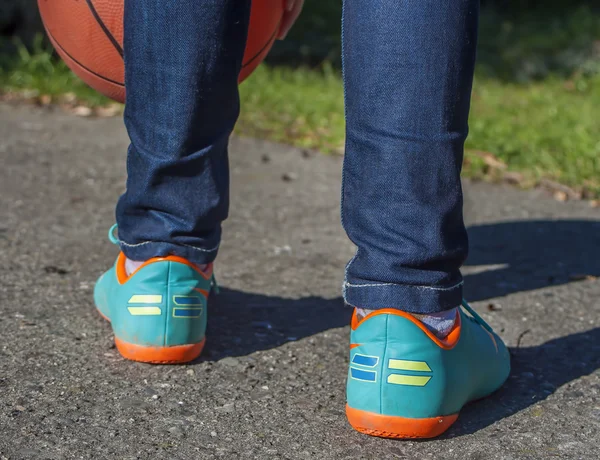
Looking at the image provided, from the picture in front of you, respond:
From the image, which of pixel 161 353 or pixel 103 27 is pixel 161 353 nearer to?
pixel 161 353

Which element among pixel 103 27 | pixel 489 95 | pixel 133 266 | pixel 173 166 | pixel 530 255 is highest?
pixel 103 27

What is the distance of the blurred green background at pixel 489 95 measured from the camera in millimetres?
4121

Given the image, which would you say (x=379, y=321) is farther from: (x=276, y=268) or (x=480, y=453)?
(x=276, y=268)

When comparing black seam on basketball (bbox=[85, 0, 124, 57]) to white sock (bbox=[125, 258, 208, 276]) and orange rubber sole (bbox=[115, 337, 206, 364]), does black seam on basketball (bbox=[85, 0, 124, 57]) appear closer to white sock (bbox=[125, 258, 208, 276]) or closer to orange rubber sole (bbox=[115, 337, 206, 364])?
white sock (bbox=[125, 258, 208, 276])

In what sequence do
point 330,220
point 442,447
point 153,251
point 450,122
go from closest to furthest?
point 450,122 → point 442,447 → point 153,251 → point 330,220

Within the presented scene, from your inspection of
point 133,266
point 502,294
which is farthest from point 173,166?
point 502,294

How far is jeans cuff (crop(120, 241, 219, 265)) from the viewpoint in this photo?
194cm

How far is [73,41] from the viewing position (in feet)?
7.27

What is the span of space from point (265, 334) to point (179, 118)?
70 centimetres

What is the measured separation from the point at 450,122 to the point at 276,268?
49.8 inches

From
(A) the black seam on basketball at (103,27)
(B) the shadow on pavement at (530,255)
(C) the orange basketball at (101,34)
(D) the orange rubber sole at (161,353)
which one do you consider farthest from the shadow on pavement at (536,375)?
(A) the black seam on basketball at (103,27)

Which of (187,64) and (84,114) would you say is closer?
(187,64)

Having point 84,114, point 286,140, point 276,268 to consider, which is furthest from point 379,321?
point 84,114

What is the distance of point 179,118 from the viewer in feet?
5.89
